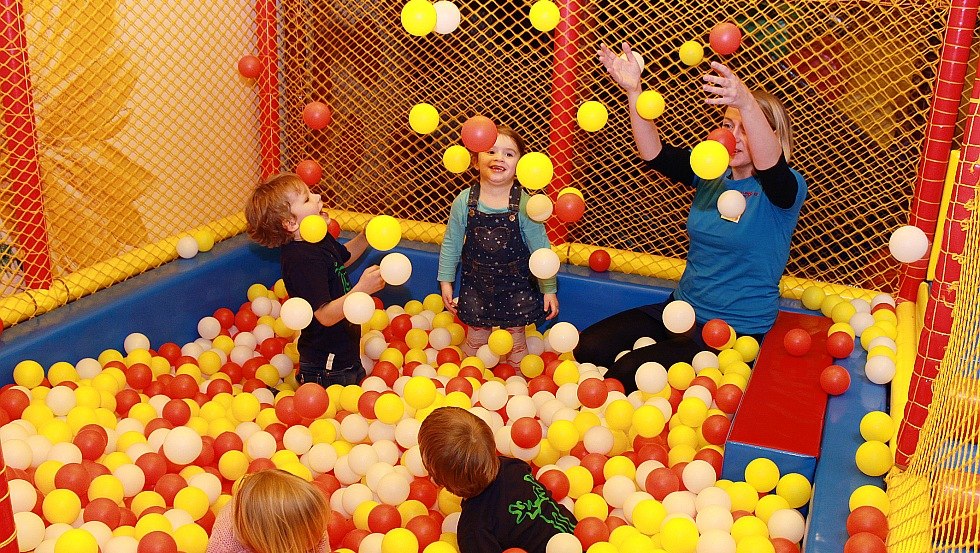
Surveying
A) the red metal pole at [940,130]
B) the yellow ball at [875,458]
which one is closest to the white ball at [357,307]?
the yellow ball at [875,458]

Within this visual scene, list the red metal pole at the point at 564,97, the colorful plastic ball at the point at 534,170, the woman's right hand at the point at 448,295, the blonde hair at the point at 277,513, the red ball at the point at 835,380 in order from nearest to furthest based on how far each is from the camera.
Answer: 1. the blonde hair at the point at 277,513
2. the red ball at the point at 835,380
3. the colorful plastic ball at the point at 534,170
4. the woman's right hand at the point at 448,295
5. the red metal pole at the point at 564,97

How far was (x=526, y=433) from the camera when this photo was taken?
7.82ft

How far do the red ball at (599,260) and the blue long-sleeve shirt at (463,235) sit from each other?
1.33 ft

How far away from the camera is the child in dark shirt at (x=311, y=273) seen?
277cm

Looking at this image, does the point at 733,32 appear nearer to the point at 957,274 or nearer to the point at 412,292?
the point at 957,274

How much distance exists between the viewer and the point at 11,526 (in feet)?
4.68

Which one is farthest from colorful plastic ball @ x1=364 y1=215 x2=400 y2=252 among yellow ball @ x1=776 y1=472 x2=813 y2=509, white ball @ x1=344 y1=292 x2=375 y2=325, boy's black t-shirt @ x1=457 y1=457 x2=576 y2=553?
yellow ball @ x1=776 y1=472 x2=813 y2=509

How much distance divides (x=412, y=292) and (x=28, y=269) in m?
1.33

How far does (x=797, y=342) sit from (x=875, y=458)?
2.13ft

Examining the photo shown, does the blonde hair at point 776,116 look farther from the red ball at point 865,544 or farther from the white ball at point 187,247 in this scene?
the white ball at point 187,247

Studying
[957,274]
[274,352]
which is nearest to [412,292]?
[274,352]

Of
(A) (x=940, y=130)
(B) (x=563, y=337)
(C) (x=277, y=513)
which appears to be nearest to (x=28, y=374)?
(C) (x=277, y=513)

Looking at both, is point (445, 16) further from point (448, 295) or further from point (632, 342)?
point (632, 342)

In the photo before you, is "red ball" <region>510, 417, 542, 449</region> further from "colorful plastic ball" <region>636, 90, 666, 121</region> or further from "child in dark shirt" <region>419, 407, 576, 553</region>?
"colorful plastic ball" <region>636, 90, 666, 121</region>
